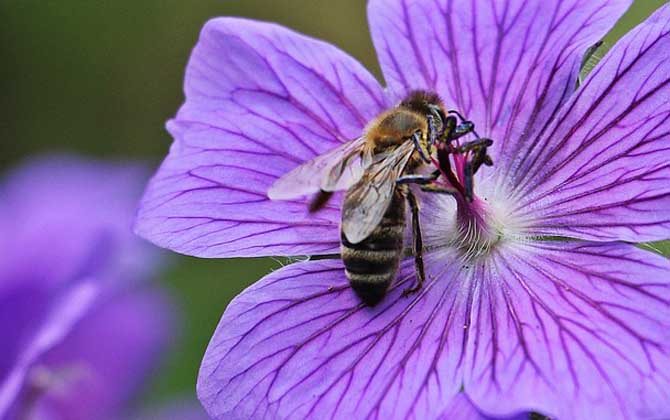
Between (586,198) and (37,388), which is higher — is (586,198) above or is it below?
above

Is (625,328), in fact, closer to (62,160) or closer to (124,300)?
(124,300)

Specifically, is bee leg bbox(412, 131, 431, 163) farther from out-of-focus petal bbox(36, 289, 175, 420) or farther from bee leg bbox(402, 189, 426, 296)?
out-of-focus petal bbox(36, 289, 175, 420)

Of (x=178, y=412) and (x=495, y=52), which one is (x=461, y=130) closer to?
(x=495, y=52)

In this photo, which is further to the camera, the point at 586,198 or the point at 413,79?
the point at 413,79

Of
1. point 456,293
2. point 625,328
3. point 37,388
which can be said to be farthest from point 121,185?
point 625,328

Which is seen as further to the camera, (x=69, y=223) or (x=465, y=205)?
(x=69, y=223)

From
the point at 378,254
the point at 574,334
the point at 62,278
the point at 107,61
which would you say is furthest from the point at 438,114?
the point at 107,61

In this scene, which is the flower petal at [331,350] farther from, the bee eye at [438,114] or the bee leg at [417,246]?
the bee eye at [438,114]
